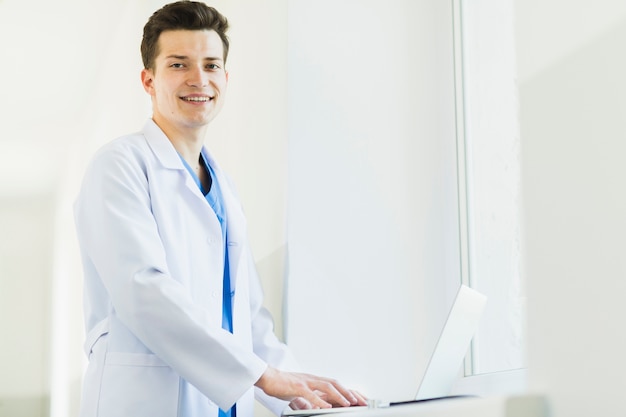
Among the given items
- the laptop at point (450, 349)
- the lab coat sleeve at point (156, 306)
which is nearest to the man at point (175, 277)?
the lab coat sleeve at point (156, 306)

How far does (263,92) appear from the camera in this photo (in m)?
2.55

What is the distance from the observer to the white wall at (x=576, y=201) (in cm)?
94

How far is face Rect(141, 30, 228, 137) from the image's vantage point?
6.91ft

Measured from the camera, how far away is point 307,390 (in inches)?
65.9

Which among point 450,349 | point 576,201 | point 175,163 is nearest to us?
point 576,201

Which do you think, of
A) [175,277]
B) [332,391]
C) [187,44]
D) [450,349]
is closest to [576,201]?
[450,349]

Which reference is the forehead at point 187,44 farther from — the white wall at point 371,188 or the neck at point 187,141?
the white wall at point 371,188

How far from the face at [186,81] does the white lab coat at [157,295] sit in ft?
0.46

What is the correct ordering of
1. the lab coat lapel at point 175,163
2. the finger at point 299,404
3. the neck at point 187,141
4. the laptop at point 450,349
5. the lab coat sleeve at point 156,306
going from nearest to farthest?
the laptop at point 450,349
the lab coat sleeve at point 156,306
the finger at point 299,404
the lab coat lapel at point 175,163
the neck at point 187,141

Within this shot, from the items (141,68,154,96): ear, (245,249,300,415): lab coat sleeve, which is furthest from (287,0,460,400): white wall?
(141,68,154,96): ear

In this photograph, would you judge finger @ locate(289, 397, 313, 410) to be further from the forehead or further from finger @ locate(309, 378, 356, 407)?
the forehead

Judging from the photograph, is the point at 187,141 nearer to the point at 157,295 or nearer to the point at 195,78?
the point at 195,78

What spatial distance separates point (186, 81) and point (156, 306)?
0.74m

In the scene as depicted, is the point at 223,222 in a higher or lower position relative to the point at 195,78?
lower
